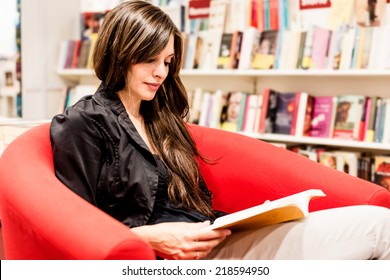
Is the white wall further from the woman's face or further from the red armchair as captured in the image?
the woman's face

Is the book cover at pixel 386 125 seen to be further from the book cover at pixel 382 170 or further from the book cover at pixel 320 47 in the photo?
the book cover at pixel 320 47

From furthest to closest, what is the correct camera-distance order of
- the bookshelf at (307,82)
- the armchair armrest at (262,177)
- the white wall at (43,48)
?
the white wall at (43,48), the bookshelf at (307,82), the armchair armrest at (262,177)

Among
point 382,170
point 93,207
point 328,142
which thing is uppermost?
point 93,207

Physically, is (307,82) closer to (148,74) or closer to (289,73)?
(289,73)

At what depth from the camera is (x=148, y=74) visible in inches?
58.6

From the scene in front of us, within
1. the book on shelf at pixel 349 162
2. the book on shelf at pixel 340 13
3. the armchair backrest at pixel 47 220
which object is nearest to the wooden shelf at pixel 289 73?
the book on shelf at pixel 340 13

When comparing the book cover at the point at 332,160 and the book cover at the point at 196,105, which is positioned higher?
the book cover at the point at 196,105

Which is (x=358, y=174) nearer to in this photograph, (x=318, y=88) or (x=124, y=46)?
(x=318, y=88)

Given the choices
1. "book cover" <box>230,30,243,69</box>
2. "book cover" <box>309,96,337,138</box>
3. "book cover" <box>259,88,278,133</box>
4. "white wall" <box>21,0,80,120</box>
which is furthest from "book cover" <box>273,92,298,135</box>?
"white wall" <box>21,0,80,120</box>

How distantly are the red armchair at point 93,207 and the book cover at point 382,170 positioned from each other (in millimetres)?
1176

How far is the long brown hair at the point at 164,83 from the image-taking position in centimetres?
143

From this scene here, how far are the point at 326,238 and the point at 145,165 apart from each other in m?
0.54

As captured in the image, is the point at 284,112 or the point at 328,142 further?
the point at 284,112

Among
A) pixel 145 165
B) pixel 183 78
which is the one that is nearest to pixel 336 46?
pixel 183 78
